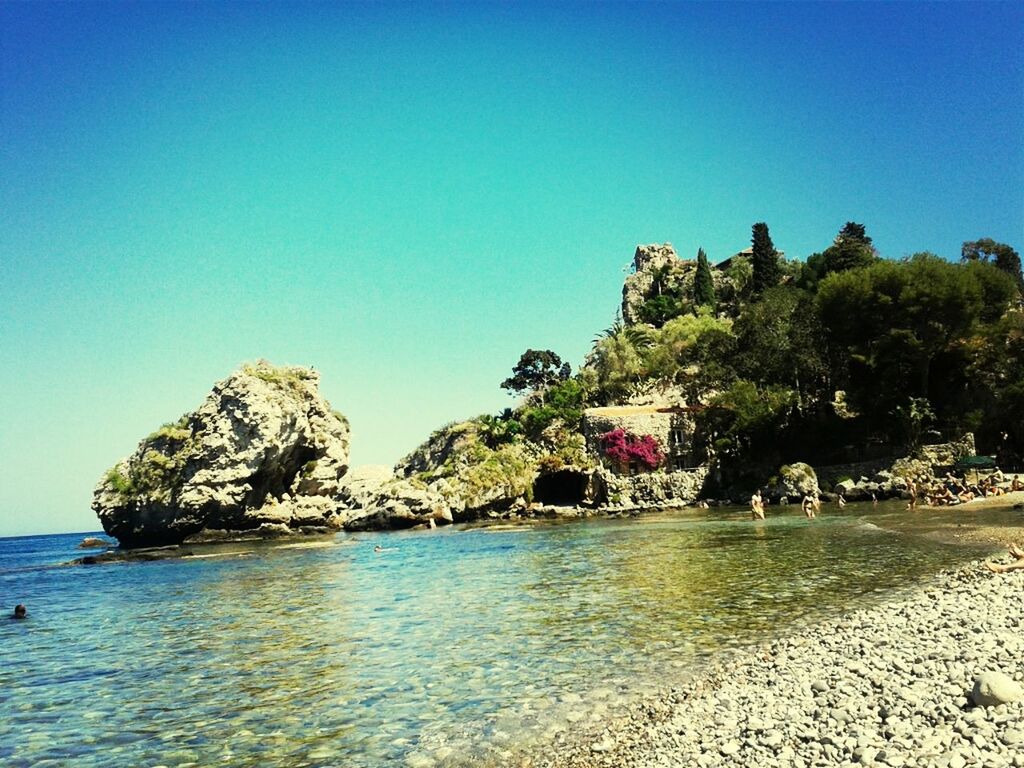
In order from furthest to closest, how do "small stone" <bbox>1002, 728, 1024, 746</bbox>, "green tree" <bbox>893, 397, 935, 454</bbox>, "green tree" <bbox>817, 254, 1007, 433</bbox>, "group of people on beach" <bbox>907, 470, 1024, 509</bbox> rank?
"green tree" <bbox>893, 397, 935, 454</bbox> < "green tree" <bbox>817, 254, 1007, 433</bbox> < "group of people on beach" <bbox>907, 470, 1024, 509</bbox> < "small stone" <bbox>1002, 728, 1024, 746</bbox>

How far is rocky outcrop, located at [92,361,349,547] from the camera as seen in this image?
51375 millimetres

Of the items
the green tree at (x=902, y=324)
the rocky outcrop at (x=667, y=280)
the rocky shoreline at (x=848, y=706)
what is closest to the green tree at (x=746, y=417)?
the green tree at (x=902, y=324)

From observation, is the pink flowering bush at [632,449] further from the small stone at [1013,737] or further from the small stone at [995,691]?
the small stone at [1013,737]

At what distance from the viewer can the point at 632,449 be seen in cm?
5706

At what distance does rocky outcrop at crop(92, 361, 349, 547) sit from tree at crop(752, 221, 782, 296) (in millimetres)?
57654

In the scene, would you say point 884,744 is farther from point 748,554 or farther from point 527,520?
point 527,520

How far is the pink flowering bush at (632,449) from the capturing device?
56.9 metres

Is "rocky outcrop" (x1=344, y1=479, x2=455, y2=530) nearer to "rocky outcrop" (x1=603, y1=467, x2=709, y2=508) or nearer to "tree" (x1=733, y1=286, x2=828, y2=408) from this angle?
"rocky outcrop" (x1=603, y1=467, x2=709, y2=508)

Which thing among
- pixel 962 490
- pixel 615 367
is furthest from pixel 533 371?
pixel 962 490

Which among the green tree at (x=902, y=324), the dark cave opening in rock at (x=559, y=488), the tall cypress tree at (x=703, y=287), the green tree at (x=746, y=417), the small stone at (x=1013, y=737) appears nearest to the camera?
the small stone at (x=1013, y=737)

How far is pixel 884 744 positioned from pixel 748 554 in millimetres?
16809

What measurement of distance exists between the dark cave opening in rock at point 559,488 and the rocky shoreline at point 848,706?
5569cm

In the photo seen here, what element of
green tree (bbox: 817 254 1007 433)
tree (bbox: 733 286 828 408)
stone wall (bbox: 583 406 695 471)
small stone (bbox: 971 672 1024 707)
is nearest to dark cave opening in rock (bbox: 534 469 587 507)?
stone wall (bbox: 583 406 695 471)

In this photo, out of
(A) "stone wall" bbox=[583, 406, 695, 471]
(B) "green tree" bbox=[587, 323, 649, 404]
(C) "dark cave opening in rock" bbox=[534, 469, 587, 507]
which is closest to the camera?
(A) "stone wall" bbox=[583, 406, 695, 471]
